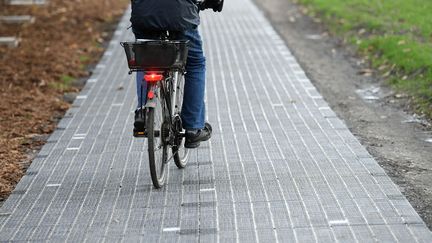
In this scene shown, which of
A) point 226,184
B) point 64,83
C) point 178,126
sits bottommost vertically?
point 64,83

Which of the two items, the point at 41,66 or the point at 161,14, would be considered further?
the point at 41,66

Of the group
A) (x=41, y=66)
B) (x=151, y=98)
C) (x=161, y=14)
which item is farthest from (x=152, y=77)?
(x=41, y=66)

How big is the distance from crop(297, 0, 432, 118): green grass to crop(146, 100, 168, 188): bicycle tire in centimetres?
352

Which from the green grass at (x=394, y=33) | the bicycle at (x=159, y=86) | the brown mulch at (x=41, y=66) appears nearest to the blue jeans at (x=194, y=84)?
the bicycle at (x=159, y=86)

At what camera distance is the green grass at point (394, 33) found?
11.5m

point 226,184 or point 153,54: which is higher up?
point 153,54

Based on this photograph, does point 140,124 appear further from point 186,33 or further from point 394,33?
point 394,33

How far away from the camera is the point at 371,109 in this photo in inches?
409

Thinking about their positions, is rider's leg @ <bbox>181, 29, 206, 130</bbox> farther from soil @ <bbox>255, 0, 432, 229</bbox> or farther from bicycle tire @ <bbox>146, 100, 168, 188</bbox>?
soil @ <bbox>255, 0, 432, 229</bbox>

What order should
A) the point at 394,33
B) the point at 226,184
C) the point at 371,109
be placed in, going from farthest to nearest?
the point at 394,33 → the point at 371,109 → the point at 226,184

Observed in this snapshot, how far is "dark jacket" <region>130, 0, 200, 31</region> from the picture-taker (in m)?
6.99

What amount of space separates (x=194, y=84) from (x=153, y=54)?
0.72 m

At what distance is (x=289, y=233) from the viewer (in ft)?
20.0

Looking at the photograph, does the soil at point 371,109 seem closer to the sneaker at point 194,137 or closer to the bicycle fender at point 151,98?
the sneaker at point 194,137
